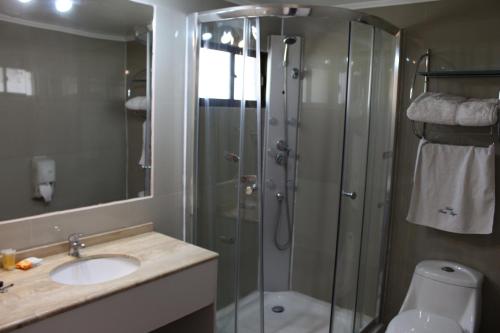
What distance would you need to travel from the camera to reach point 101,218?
213 cm

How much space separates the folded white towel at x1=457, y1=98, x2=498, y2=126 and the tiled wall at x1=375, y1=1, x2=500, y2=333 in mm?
199

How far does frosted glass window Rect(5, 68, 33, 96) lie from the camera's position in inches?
69.3

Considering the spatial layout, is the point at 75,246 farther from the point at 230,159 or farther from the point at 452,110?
the point at 452,110

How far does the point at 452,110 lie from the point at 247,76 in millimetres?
1164

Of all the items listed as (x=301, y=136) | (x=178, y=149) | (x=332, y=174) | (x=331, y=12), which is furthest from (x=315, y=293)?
(x=331, y=12)

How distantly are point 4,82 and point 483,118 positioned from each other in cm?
232

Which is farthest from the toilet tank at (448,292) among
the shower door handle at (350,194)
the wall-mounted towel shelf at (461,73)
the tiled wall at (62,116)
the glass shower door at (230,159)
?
the tiled wall at (62,116)

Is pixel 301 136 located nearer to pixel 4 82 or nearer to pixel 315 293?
pixel 315 293

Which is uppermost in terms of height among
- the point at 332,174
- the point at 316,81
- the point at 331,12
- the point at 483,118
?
the point at 331,12

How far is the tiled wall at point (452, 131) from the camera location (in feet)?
8.09

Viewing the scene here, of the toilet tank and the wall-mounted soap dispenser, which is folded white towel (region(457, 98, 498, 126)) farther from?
the wall-mounted soap dispenser

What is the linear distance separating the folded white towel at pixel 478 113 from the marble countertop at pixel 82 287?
1551 mm

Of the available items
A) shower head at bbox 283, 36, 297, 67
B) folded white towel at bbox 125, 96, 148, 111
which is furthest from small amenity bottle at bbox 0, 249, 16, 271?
shower head at bbox 283, 36, 297, 67

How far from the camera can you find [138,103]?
2264mm
